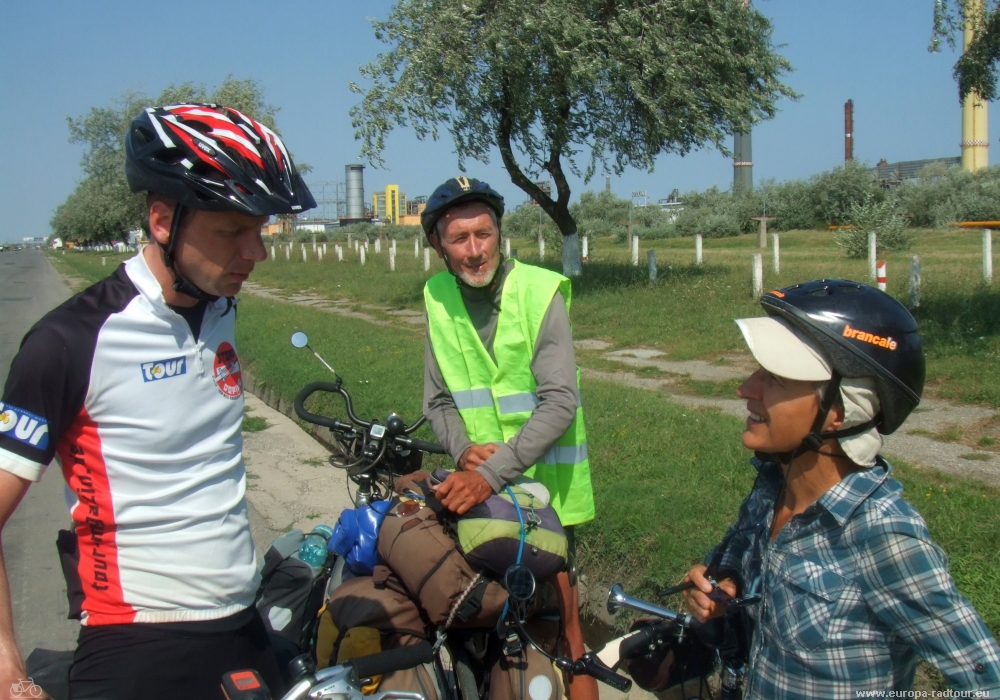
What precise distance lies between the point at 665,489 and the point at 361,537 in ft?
8.67

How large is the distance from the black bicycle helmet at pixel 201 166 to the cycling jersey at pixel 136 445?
0.48ft

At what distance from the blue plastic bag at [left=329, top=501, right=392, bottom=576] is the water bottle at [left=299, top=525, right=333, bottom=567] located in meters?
0.07

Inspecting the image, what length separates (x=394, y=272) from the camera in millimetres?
26203

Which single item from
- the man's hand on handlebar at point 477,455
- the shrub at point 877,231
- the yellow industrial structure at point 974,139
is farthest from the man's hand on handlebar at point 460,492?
the yellow industrial structure at point 974,139

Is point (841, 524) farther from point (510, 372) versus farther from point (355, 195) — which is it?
point (355, 195)

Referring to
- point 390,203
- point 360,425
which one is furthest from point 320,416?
point 390,203

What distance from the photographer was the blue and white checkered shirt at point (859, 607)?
1.67 metres

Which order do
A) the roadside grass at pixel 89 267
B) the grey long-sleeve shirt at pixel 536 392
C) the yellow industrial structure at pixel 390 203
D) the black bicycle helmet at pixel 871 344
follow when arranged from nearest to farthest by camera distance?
1. the black bicycle helmet at pixel 871 344
2. the grey long-sleeve shirt at pixel 536 392
3. the roadside grass at pixel 89 267
4. the yellow industrial structure at pixel 390 203

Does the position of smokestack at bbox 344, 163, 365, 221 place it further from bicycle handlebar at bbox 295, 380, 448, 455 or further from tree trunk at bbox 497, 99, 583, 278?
bicycle handlebar at bbox 295, 380, 448, 455

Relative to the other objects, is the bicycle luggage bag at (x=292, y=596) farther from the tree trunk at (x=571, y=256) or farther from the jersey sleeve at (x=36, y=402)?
the tree trunk at (x=571, y=256)

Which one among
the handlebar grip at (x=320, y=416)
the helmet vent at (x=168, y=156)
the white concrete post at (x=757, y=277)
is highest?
the helmet vent at (x=168, y=156)

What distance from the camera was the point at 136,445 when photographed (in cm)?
176

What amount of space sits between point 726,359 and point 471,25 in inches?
365

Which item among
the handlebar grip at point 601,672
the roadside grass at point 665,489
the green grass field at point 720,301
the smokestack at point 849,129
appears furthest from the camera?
the smokestack at point 849,129
